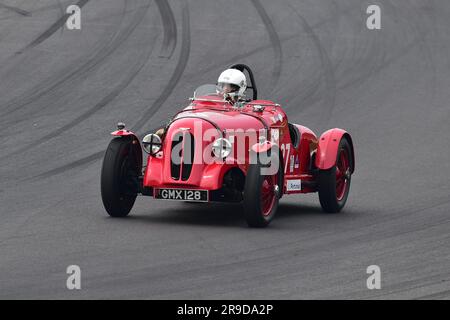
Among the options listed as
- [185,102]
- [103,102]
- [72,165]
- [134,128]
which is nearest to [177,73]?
[185,102]

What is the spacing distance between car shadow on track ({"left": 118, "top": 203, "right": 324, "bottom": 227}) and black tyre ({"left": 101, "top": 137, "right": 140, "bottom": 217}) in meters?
0.19

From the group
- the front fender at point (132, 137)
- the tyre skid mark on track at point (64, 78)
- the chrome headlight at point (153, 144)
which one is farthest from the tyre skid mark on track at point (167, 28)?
the chrome headlight at point (153, 144)

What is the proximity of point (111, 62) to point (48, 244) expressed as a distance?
10835 mm

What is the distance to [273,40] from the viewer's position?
81.0 ft

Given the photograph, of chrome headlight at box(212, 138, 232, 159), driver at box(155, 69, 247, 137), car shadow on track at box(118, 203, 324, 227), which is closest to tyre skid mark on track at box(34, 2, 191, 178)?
car shadow on track at box(118, 203, 324, 227)

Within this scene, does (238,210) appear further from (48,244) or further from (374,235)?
(48,244)

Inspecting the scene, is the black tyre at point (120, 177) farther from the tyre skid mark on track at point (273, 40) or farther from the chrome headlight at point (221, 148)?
the tyre skid mark on track at point (273, 40)

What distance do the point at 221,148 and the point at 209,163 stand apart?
0.21 metres

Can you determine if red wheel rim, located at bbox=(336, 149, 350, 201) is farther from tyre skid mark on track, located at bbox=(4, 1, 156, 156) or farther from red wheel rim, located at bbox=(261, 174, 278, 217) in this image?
tyre skid mark on track, located at bbox=(4, 1, 156, 156)

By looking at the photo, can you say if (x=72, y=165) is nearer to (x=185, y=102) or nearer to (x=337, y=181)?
(x=337, y=181)

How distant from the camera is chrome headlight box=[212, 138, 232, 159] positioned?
44.5 feet

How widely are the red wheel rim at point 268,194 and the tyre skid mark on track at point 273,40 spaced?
26.6ft

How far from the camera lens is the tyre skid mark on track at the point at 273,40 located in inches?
892
